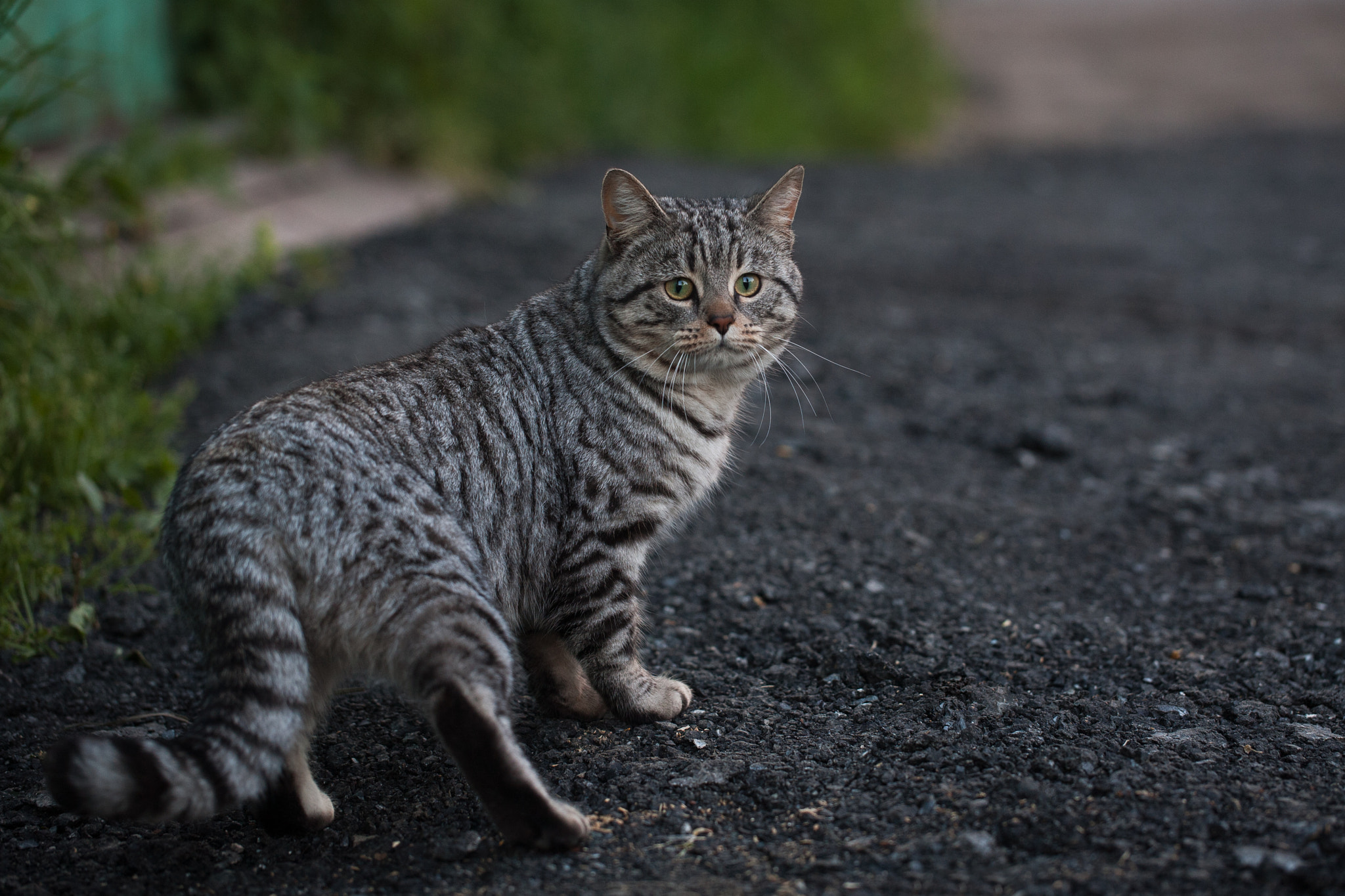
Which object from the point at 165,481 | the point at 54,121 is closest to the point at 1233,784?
the point at 165,481

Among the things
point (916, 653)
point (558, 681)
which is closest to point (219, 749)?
point (558, 681)

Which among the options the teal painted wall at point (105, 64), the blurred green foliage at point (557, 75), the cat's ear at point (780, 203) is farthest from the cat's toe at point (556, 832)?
the blurred green foliage at point (557, 75)

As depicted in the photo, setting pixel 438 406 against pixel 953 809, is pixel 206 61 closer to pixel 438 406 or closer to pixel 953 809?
pixel 438 406

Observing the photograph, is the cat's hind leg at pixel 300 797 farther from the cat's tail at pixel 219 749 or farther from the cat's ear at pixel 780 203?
the cat's ear at pixel 780 203

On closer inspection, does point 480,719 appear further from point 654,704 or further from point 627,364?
point 627,364

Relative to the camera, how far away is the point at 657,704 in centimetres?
300

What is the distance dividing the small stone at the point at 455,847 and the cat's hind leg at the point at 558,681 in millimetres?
577

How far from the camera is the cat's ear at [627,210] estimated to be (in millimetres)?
3219

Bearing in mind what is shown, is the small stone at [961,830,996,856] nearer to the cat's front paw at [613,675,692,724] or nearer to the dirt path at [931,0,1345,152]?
the cat's front paw at [613,675,692,724]

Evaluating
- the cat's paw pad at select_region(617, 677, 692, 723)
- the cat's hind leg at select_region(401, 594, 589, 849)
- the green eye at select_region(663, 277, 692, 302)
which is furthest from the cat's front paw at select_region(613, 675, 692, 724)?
the green eye at select_region(663, 277, 692, 302)

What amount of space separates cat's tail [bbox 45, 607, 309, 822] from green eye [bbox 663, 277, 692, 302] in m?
1.37

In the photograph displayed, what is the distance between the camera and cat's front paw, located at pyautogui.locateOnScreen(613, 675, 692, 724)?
299 centimetres

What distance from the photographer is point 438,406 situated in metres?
2.89

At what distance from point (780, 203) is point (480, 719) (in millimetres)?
1863
